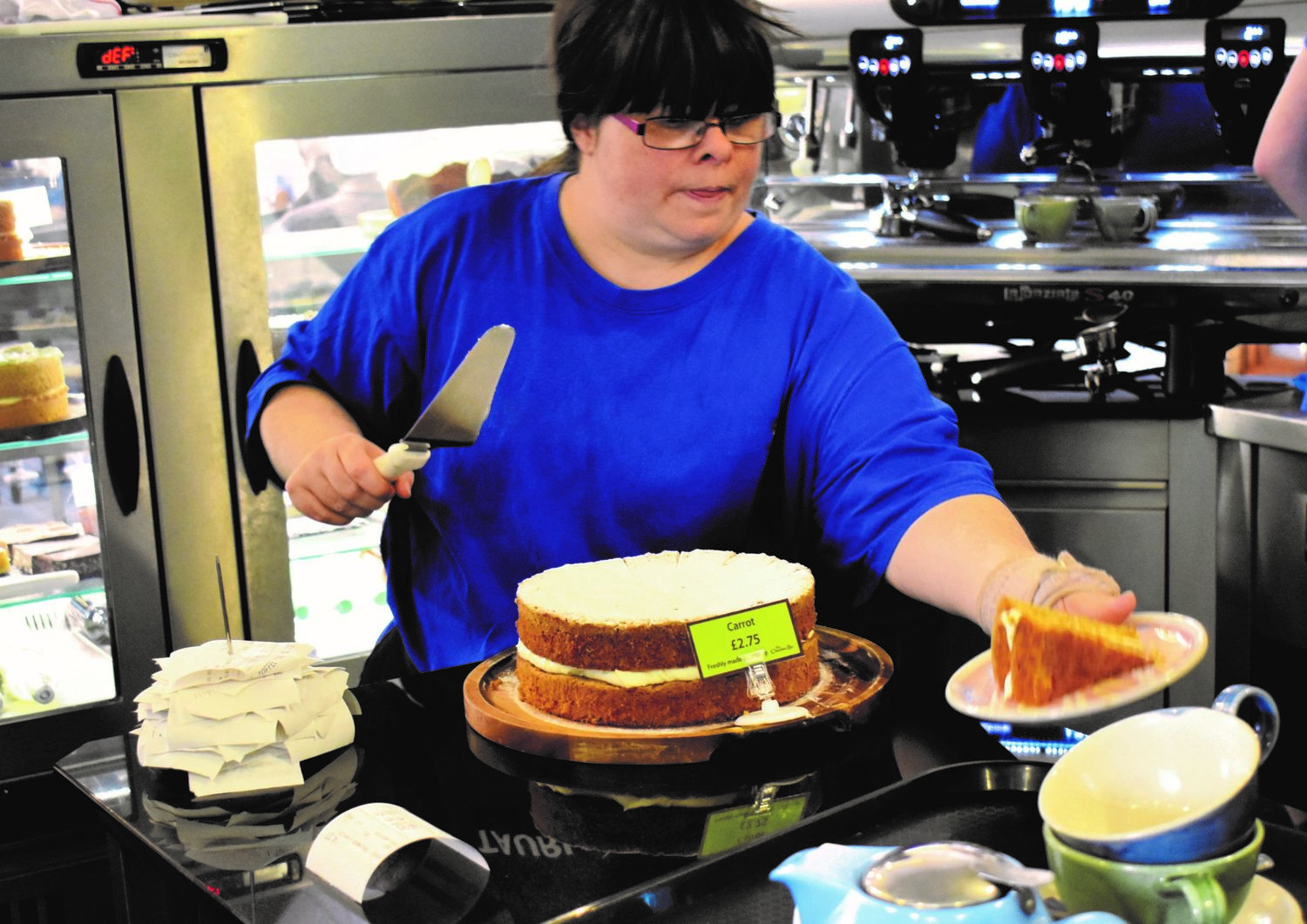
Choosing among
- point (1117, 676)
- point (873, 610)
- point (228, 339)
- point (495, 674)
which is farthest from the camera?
point (228, 339)

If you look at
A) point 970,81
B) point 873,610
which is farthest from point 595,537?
point 970,81

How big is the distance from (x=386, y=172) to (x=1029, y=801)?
7.35 ft

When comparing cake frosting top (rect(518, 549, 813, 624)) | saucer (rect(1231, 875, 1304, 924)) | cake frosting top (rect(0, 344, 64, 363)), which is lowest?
saucer (rect(1231, 875, 1304, 924))

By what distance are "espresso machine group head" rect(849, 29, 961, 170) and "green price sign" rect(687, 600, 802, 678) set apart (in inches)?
79.9

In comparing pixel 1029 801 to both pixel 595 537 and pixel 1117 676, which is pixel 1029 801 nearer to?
pixel 1117 676

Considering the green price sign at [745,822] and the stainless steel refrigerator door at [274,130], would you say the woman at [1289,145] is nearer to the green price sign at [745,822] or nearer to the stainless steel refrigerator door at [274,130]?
the green price sign at [745,822]

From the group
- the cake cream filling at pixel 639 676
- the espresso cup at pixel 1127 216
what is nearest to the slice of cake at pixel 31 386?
the cake cream filling at pixel 639 676

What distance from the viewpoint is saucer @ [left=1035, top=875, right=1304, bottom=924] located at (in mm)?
850

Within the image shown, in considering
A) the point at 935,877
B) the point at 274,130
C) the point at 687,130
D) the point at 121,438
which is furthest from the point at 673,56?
the point at 121,438

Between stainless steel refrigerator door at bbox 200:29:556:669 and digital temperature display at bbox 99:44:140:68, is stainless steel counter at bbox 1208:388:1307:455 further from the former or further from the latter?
digital temperature display at bbox 99:44:140:68

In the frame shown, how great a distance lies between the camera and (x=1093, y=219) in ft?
10.0

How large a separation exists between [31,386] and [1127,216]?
224cm

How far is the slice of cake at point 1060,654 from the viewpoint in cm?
99

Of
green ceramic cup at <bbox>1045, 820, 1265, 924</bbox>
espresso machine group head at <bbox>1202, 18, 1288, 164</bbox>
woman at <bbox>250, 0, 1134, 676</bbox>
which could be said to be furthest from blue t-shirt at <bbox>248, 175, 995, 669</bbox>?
espresso machine group head at <bbox>1202, 18, 1288, 164</bbox>
